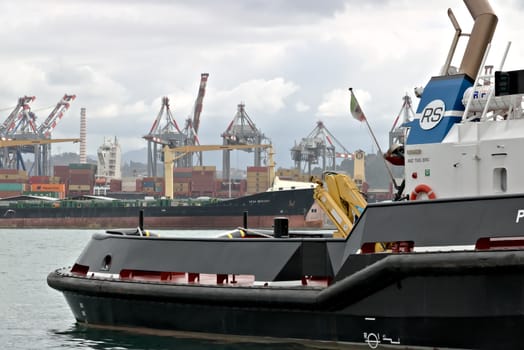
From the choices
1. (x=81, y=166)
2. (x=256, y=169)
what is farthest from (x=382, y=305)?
(x=81, y=166)

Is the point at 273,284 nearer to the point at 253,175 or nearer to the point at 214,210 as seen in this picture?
the point at 214,210

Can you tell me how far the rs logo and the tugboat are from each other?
0.01 m

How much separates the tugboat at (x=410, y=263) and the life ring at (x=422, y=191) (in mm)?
18

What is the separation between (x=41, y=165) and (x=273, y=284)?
501 ft

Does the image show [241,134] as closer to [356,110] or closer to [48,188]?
[48,188]

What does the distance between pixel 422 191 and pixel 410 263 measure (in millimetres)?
1405

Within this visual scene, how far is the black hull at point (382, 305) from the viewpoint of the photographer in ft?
32.0

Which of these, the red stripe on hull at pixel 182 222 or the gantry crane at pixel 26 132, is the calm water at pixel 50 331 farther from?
the gantry crane at pixel 26 132

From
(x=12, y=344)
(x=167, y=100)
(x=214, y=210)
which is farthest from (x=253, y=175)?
(x=12, y=344)

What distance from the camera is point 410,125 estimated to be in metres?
11.6

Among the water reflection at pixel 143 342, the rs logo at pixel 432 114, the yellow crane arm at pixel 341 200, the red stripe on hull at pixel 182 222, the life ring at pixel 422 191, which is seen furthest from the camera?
the red stripe on hull at pixel 182 222

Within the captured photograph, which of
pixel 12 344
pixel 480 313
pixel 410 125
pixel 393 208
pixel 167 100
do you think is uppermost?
pixel 167 100

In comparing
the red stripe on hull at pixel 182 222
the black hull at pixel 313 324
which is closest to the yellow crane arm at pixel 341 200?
the black hull at pixel 313 324

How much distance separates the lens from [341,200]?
14688 millimetres
